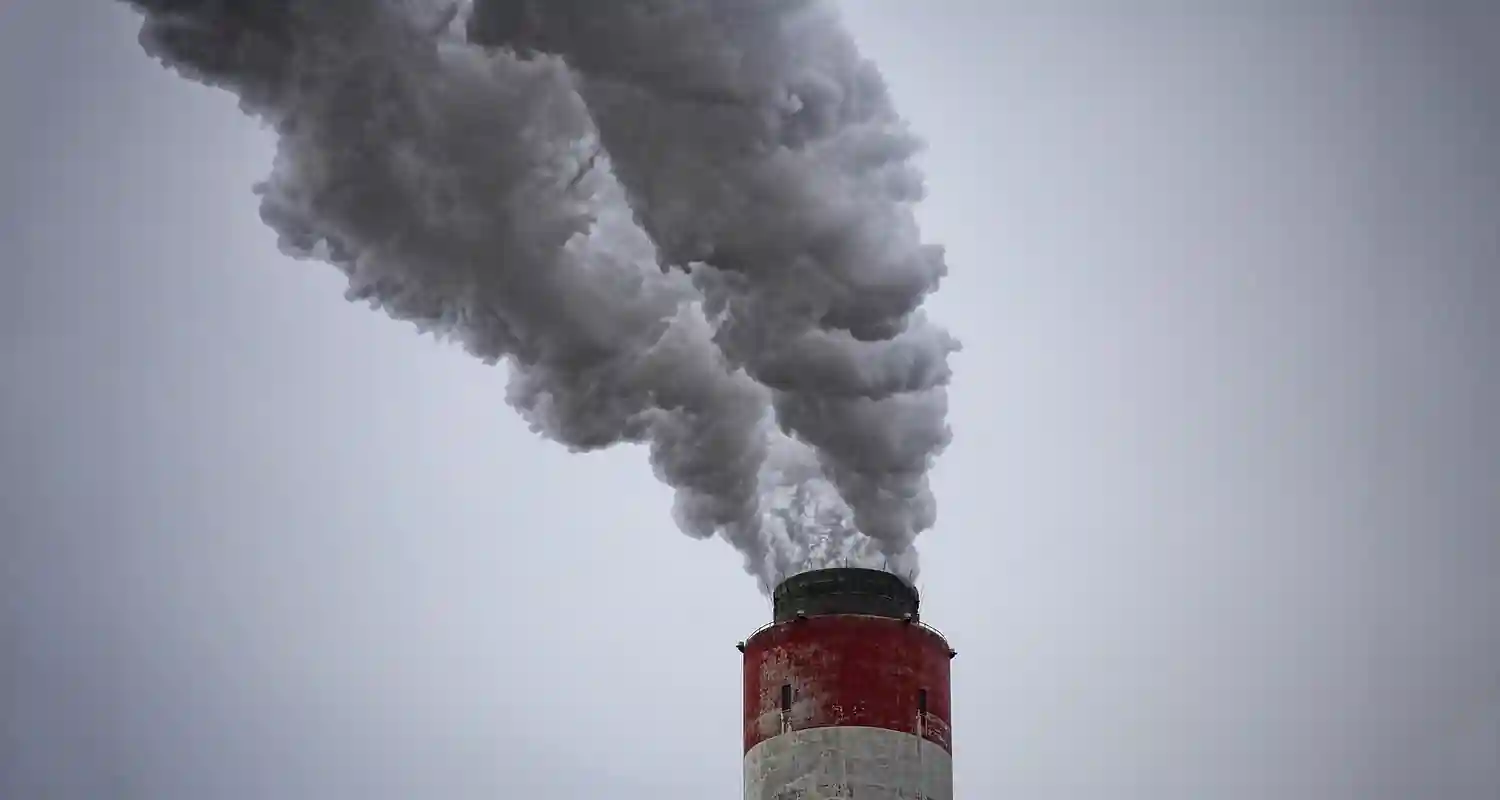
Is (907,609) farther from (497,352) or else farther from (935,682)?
(497,352)

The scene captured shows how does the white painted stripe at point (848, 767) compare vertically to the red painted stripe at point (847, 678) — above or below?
below

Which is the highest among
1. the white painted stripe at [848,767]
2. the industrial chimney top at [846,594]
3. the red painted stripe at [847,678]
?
the industrial chimney top at [846,594]

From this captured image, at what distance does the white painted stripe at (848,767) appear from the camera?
41656 mm

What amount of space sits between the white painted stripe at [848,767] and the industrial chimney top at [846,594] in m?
2.92

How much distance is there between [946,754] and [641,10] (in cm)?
1800

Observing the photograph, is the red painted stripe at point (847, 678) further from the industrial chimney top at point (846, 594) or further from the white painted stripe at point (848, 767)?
the industrial chimney top at point (846, 594)

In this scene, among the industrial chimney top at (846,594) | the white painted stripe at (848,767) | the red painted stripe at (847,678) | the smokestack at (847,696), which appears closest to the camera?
the white painted stripe at (848,767)

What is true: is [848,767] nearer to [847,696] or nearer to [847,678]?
A: [847,696]

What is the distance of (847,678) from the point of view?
43.1m

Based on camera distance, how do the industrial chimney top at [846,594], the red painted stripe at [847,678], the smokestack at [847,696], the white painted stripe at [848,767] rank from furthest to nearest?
the industrial chimney top at [846,594] < the red painted stripe at [847,678] < the smokestack at [847,696] < the white painted stripe at [848,767]

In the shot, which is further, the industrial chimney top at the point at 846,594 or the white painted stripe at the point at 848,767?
the industrial chimney top at the point at 846,594

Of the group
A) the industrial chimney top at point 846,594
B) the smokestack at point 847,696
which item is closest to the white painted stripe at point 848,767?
the smokestack at point 847,696

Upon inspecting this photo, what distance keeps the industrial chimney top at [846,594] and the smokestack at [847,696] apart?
0.07 ft

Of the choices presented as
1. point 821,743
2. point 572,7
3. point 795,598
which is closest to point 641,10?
point 572,7
